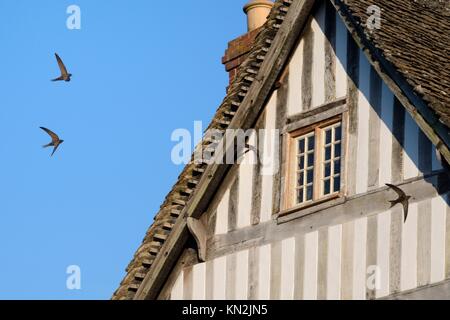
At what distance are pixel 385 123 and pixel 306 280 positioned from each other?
1.87m

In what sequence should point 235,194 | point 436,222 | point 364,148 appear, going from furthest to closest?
point 235,194 → point 364,148 → point 436,222

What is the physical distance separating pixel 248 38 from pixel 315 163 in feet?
12.0

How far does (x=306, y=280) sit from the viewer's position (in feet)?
61.5

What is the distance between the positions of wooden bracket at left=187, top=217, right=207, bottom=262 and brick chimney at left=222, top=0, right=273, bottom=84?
112 inches

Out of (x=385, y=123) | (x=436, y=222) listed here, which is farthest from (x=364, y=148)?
(x=436, y=222)

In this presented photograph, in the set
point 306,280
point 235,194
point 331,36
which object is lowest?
point 306,280

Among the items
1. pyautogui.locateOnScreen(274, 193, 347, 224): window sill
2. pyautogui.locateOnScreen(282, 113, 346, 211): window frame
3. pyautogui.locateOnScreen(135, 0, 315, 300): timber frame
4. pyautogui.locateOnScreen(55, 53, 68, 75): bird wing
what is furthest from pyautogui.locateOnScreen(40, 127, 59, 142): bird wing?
pyautogui.locateOnScreen(274, 193, 347, 224): window sill

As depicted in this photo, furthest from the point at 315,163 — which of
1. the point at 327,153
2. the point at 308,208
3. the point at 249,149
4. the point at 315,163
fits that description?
the point at 249,149

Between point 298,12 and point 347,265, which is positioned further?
point 298,12

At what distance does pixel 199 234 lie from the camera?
20.1 m

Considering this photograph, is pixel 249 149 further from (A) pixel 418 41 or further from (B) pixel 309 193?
(A) pixel 418 41

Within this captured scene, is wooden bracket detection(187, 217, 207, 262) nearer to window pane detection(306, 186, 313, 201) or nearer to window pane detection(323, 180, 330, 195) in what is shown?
window pane detection(306, 186, 313, 201)

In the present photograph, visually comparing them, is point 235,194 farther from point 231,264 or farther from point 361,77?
point 361,77

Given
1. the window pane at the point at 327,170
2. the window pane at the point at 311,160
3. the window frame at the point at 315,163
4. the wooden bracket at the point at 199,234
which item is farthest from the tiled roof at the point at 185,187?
the window pane at the point at 327,170
